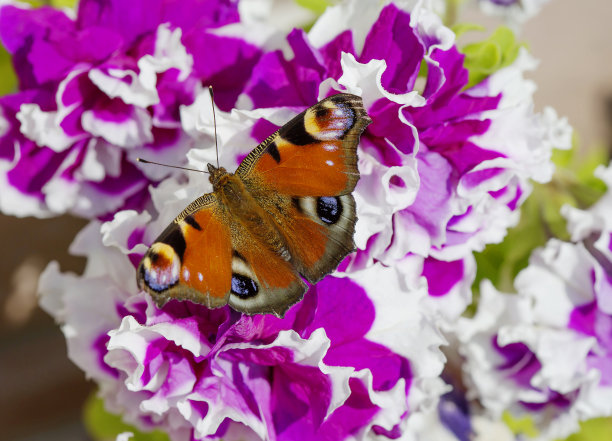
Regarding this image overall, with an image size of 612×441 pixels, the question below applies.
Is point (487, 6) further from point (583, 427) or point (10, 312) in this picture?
point (10, 312)

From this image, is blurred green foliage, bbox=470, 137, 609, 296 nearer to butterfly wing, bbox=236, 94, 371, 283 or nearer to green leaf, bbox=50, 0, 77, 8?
butterfly wing, bbox=236, 94, 371, 283

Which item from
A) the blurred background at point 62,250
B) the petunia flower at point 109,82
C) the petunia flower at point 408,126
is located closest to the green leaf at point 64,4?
the petunia flower at point 109,82

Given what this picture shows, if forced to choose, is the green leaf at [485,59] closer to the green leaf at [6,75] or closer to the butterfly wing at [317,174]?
the butterfly wing at [317,174]

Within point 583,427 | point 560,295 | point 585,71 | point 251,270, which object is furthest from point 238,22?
point 585,71

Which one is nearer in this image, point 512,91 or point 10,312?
point 512,91

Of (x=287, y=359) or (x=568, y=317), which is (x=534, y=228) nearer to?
(x=568, y=317)

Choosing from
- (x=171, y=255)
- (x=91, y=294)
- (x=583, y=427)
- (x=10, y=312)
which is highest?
(x=171, y=255)
